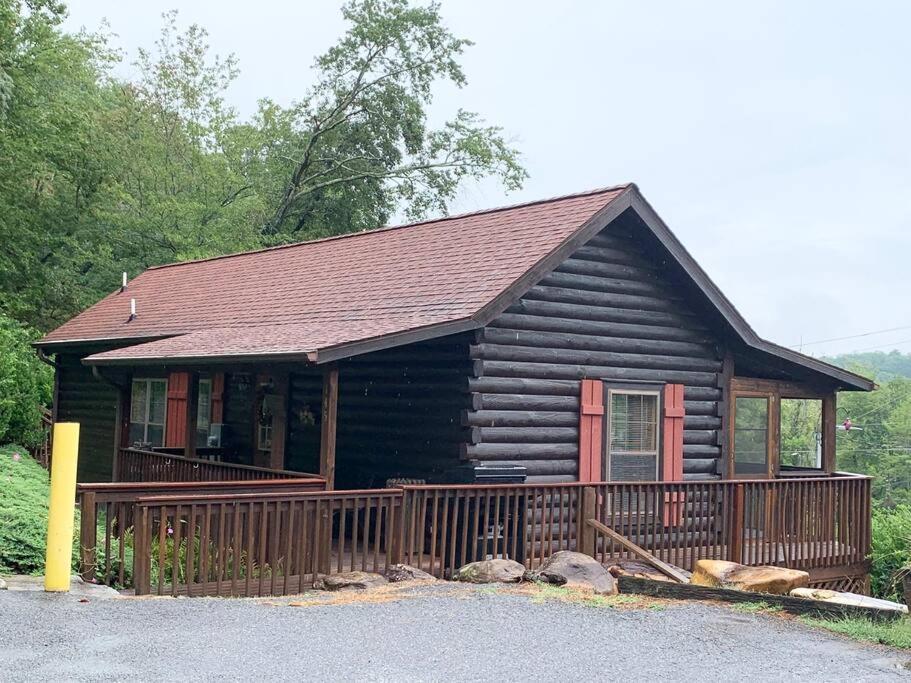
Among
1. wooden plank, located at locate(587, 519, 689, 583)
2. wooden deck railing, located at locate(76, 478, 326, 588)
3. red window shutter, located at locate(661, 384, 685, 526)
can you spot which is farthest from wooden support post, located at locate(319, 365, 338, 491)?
red window shutter, located at locate(661, 384, 685, 526)

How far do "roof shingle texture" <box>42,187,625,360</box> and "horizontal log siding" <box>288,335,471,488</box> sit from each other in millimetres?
711

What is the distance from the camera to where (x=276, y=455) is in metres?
14.8

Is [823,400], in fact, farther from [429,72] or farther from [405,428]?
[429,72]

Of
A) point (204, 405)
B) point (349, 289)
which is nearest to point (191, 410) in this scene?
point (349, 289)

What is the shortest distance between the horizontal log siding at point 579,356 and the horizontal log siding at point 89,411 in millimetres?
9657

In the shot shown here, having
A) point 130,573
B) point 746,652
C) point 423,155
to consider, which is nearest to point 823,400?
A: point 746,652

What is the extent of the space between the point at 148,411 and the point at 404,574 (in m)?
10.1

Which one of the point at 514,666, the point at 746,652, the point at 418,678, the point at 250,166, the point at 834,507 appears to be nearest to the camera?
the point at 418,678

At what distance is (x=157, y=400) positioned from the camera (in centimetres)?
1914

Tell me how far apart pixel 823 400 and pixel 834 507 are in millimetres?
2662

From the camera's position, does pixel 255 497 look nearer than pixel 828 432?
Yes

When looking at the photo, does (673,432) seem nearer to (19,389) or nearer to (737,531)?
(737,531)

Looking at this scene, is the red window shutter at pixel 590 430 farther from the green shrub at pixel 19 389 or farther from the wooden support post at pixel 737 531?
the green shrub at pixel 19 389

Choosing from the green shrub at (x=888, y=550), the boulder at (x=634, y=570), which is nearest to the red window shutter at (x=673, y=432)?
the boulder at (x=634, y=570)
